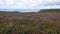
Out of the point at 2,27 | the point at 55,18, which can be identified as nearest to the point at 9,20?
the point at 2,27

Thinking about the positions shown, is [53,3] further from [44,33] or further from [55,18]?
[44,33]

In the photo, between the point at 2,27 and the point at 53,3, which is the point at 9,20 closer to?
the point at 2,27

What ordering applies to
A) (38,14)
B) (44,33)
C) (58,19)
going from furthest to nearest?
(38,14) → (58,19) → (44,33)

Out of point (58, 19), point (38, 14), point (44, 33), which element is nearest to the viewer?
point (44, 33)

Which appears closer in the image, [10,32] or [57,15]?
[10,32]

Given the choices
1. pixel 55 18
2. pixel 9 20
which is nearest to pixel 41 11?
pixel 55 18

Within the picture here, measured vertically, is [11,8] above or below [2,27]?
above
